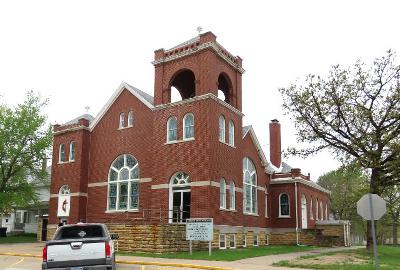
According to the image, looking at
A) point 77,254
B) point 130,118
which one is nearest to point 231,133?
point 130,118

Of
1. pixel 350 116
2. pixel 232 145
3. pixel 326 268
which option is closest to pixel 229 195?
pixel 232 145

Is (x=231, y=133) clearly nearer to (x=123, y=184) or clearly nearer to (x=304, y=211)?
(x=123, y=184)

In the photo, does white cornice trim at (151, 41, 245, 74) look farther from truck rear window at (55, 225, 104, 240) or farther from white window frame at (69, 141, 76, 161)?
truck rear window at (55, 225, 104, 240)

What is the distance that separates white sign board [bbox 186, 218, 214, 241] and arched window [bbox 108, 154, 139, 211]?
309 inches

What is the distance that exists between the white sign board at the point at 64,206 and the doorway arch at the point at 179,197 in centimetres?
960

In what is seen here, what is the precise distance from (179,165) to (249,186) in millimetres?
8148

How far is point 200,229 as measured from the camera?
Answer: 24.1m

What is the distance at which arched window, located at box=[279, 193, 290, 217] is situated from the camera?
129 ft

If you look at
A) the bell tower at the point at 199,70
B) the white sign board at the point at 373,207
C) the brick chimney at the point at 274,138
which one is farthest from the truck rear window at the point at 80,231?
the brick chimney at the point at 274,138

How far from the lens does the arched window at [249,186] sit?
112ft

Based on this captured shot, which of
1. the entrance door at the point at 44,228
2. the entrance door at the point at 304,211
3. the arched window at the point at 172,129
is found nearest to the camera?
the arched window at the point at 172,129

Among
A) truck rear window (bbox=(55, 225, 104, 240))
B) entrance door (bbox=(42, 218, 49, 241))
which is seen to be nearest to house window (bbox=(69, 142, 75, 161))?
entrance door (bbox=(42, 218, 49, 241))

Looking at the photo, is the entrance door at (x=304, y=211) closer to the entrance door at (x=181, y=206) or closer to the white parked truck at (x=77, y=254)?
the entrance door at (x=181, y=206)

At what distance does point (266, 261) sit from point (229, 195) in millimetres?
9812
